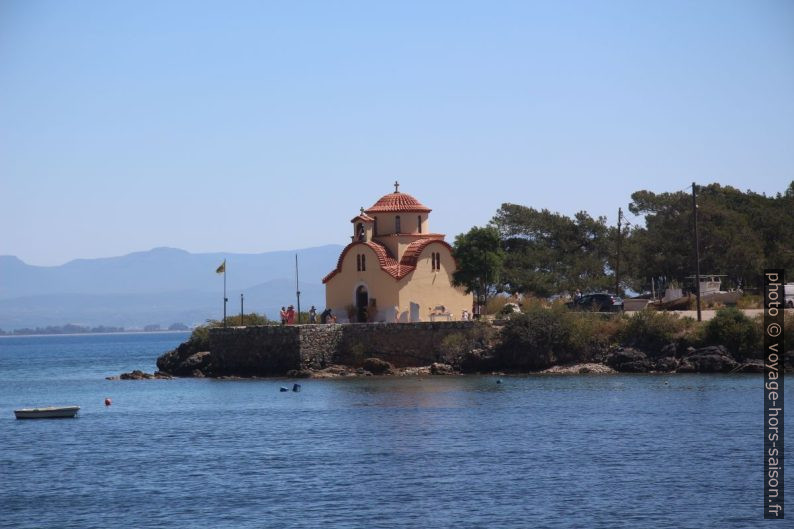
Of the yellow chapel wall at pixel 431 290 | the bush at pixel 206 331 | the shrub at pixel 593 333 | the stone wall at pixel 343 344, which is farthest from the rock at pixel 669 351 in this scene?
the bush at pixel 206 331

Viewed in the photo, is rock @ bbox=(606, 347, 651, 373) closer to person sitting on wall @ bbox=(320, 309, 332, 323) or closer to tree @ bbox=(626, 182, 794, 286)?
person sitting on wall @ bbox=(320, 309, 332, 323)

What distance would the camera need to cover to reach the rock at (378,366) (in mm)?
60938

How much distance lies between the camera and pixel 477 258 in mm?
66812

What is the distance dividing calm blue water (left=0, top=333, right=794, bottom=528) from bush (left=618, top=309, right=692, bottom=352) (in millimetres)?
4478

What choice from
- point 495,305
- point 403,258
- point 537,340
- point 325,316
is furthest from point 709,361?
point 325,316

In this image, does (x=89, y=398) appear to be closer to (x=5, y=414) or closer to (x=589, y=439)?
(x=5, y=414)

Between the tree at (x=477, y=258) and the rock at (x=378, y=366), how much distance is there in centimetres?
783

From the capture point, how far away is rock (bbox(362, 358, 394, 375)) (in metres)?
60.9

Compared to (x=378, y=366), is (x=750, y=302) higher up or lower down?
higher up

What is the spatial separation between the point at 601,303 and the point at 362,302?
44.0 ft

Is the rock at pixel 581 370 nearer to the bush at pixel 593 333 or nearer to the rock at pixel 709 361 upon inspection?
the bush at pixel 593 333

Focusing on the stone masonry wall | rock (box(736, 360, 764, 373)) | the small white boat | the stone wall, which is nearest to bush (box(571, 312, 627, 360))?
the stone wall

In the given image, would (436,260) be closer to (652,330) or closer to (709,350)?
(652,330)

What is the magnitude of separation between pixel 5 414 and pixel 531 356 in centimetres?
2520
